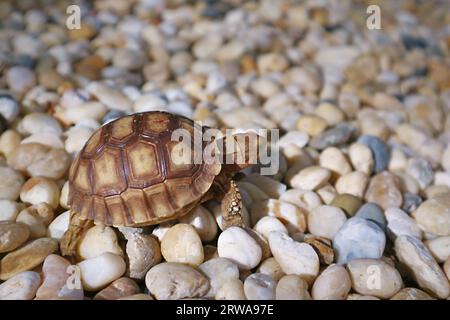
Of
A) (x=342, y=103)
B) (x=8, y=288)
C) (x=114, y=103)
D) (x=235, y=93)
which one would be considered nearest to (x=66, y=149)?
(x=114, y=103)

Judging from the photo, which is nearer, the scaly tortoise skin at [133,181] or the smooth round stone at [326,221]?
the scaly tortoise skin at [133,181]

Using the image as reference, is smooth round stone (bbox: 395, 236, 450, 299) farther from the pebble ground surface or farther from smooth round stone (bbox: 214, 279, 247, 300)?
smooth round stone (bbox: 214, 279, 247, 300)

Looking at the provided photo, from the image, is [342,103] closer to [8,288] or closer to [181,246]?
[181,246]

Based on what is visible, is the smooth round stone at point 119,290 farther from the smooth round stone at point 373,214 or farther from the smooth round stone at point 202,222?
the smooth round stone at point 373,214

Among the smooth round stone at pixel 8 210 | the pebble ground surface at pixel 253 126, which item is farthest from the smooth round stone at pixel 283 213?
the smooth round stone at pixel 8 210

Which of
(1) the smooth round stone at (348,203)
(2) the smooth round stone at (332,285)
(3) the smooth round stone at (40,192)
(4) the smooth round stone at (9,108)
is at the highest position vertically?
(4) the smooth round stone at (9,108)

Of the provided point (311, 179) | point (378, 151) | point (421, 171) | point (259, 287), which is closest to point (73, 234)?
point (259, 287)

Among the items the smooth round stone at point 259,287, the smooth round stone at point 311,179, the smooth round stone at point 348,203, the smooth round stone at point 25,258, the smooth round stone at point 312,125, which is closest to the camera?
the smooth round stone at point 259,287
